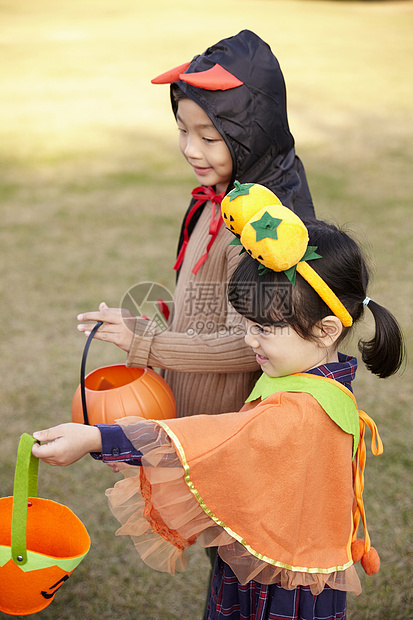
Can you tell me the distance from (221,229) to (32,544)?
3.62ft

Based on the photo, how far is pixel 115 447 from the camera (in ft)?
5.28

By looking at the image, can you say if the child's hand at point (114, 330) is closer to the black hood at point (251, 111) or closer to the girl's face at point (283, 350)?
the girl's face at point (283, 350)

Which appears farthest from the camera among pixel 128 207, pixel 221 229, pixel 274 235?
pixel 128 207

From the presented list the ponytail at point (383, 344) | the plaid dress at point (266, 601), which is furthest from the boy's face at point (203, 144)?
the plaid dress at point (266, 601)

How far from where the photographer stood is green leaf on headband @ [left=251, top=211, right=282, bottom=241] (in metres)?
1.54

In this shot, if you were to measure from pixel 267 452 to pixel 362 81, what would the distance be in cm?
1302

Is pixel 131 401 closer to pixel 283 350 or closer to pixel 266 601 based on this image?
pixel 283 350

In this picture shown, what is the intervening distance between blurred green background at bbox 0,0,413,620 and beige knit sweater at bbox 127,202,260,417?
599 mm

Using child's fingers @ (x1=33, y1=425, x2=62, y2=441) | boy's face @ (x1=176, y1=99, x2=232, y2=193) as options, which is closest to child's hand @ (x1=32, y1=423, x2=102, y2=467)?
child's fingers @ (x1=33, y1=425, x2=62, y2=441)

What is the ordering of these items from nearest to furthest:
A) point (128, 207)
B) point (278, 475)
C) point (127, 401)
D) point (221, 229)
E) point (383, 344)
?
point (278, 475) → point (383, 344) → point (127, 401) → point (221, 229) → point (128, 207)

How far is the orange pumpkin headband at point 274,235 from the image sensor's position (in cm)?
155

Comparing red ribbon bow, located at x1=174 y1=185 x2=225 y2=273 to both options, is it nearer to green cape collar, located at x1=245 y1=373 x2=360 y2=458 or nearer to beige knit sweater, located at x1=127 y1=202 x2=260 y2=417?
beige knit sweater, located at x1=127 y1=202 x2=260 y2=417

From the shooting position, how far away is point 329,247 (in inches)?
67.3

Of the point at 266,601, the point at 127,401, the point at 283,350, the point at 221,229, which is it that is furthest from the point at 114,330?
the point at 266,601
